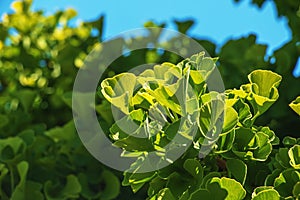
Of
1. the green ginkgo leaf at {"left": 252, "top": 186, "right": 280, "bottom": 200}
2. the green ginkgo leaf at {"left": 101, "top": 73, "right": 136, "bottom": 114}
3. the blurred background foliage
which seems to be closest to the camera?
the green ginkgo leaf at {"left": 252, "top": 186, "right": 280, "bottom": 200}

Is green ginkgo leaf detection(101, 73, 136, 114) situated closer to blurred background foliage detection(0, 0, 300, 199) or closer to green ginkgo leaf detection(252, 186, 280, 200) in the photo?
green ginkgo leaf detection(252, 186, 280, 200)

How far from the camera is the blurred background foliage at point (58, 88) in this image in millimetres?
1631

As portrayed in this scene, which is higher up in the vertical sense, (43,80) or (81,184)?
(43,80)

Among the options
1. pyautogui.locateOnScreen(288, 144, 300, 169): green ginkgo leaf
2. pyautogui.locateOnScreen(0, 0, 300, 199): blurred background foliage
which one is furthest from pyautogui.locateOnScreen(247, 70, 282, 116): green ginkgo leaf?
pyautogui.locateOnScreen(0, 0, 300, 199): blurred background foliage

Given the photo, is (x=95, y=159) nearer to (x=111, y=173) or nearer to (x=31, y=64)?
(x=111, y=173)

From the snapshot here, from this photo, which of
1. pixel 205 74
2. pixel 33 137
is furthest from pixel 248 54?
pixel 205 74

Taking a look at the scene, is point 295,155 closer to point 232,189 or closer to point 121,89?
point 232,189

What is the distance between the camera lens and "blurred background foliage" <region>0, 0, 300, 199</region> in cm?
163

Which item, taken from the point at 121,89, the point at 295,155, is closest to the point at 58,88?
the point at 121,89

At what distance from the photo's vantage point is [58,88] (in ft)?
7.36

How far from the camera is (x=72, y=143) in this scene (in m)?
1.73

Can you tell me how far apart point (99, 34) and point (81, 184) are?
83 centimetres

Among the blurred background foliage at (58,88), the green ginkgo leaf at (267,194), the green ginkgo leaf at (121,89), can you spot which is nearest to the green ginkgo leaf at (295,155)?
the green ginkgo leaf at (267,194)

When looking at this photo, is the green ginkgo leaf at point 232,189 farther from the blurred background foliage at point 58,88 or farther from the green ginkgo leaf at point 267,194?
the blurred background foliage at point 58,88
